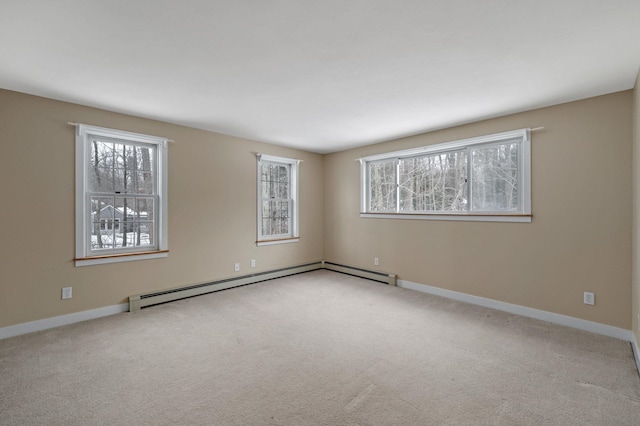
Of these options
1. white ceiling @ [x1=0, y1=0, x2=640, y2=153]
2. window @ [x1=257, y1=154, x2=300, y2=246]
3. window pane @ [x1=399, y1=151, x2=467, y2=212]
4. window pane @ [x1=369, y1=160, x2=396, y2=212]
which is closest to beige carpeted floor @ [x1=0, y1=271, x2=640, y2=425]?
window pane @ [x1=399, y1=151, x2=467, y2=212]

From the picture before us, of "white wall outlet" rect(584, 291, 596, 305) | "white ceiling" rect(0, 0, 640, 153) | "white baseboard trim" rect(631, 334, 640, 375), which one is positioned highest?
"white ceiling" rect(0, 0, 640, 153)

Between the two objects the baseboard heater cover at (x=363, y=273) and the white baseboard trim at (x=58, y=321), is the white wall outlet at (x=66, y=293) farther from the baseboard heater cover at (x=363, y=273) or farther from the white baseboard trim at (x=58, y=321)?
the baseboard heater cover at (x=363, y=273)

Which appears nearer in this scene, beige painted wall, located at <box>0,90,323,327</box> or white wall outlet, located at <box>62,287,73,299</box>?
beige painted wall, located at <box>0,90,323,327</box>

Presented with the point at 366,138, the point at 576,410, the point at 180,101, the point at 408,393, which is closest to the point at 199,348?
the point at 408,393

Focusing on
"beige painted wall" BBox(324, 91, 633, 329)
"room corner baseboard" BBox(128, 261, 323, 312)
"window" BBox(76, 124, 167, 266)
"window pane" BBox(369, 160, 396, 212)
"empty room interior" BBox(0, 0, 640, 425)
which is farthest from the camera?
"window pane" BBox(369, 160, 396, 212)

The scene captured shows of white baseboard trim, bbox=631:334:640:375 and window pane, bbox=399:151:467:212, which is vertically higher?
window pane, bbox=399:151:467:212

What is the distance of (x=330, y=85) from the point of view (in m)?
2.79

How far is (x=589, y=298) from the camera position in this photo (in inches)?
120

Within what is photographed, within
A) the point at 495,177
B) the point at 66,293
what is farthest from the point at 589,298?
the point at 66,293

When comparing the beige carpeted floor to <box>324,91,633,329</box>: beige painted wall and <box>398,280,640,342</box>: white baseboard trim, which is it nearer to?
<box>398,280,640,342</box>: white baseboard trim

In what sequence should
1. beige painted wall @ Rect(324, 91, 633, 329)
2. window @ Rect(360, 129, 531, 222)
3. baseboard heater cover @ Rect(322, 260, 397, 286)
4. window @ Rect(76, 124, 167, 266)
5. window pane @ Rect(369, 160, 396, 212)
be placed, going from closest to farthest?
beige painted wall @ Rect(324, 91, 633, 329)
window @ Rect(76, 124, 167, 266)
window @ Rect(360, 129, 531, 222)
baseboard heater cover @ Rect(322, 260, 397, 286)
window pane @ Rect(369, 160, 396, 212)

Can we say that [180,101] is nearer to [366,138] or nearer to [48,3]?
[48,3]

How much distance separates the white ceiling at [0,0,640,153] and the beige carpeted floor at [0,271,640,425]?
239 cm

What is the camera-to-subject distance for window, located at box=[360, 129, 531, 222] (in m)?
3.58
